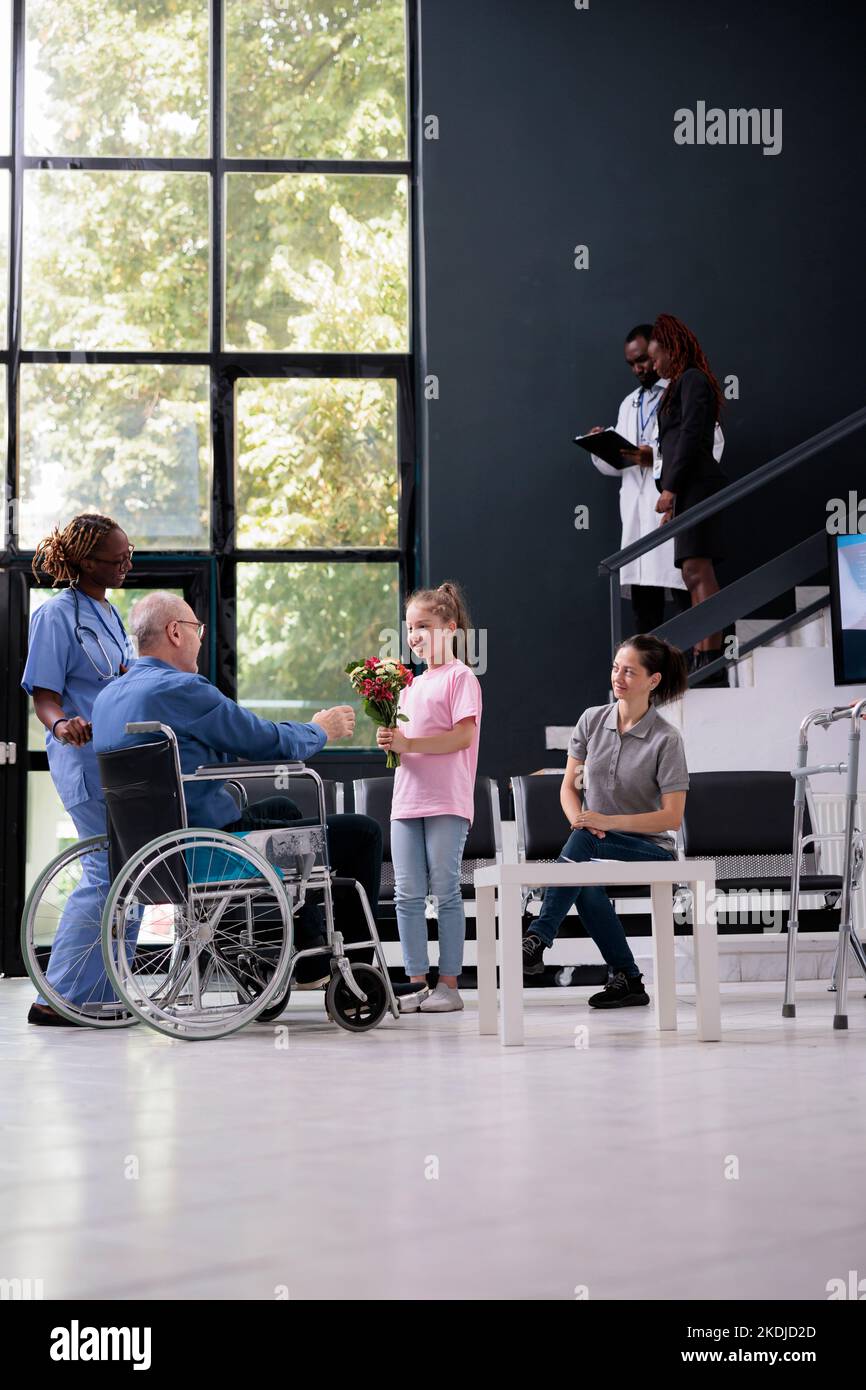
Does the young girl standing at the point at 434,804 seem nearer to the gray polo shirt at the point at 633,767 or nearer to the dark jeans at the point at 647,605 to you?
the gray polo shirt at the point at 633,767

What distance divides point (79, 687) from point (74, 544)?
0.41 metres

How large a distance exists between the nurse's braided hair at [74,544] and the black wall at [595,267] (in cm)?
323

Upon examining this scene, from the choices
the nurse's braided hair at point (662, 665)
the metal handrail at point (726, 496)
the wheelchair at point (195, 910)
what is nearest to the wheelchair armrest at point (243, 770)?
the wheelchair at point (195, 910)

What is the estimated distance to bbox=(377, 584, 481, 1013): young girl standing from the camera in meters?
4.26

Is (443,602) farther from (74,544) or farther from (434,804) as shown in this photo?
(74,544)

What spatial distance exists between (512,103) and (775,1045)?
5698 millimetres

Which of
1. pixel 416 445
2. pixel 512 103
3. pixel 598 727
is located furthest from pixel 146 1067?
pixel 512 103

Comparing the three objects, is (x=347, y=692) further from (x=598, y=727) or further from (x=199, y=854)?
(x=199, y=854)

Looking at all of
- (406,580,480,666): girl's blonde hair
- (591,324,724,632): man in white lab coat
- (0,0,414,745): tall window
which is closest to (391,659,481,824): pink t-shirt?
(406,580,480,666): girl's blonde hair

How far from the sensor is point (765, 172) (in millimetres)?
7672

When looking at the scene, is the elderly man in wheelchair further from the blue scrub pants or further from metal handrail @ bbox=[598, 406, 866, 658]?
metal handrail @ bbox=[598, 406, 866, 658]

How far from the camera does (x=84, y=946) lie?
3857 millimetres

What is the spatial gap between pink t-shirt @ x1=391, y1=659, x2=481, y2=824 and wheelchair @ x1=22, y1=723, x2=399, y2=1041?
0.53 meters

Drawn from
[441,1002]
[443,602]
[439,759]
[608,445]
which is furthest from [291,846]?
[608,445]
